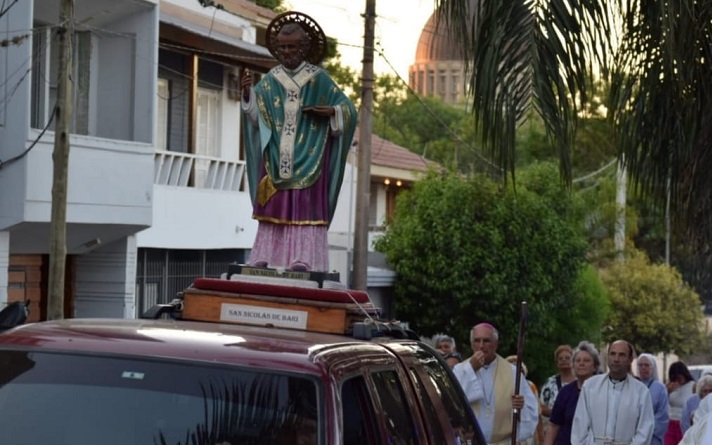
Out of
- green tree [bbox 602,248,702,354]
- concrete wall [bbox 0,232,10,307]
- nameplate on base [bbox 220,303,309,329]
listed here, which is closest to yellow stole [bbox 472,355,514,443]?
nameplate on base [bbox 220,303,309,329]

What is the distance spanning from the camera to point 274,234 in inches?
403

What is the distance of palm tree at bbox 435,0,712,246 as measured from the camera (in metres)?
9.52

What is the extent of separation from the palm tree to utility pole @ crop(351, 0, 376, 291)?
36.0ft

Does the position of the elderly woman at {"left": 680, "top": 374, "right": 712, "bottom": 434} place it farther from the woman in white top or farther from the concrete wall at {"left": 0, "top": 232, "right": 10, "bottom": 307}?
the concrete wall at {"left": 0, "top": 232, "right": 10, "bottom": 307}

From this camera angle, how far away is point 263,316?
21.4 feet

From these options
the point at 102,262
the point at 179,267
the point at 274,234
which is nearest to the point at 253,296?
the point at 274,234

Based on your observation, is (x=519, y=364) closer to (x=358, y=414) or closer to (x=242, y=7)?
(x=358, y=414)

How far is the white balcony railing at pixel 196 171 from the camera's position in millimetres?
23000

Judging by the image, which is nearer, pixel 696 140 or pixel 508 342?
pixel 696 140

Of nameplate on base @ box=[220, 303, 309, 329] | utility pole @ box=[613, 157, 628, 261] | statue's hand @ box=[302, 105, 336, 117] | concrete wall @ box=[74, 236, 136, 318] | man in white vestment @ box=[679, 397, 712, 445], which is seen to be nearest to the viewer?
nameplate on base @ box=[220, 303, 309, 329]

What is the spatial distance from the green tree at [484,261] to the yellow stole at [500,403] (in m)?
17.1

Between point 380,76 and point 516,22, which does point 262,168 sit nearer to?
point 516,22

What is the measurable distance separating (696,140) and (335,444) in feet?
21.0

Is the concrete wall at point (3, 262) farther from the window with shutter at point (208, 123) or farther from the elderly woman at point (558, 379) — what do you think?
the window with shutter at point (208, 123)
